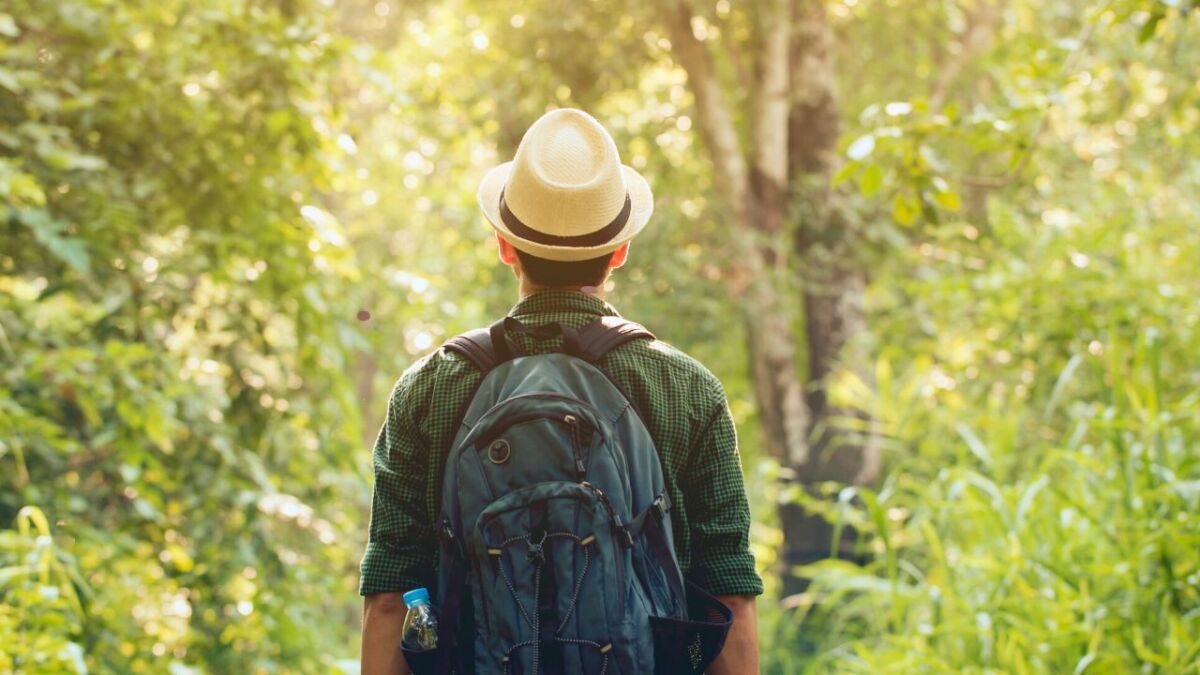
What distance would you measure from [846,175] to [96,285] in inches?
109

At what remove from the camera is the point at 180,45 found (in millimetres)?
4922

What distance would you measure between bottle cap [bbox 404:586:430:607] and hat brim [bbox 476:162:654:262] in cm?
60

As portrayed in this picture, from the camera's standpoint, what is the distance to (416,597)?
2092 millimetres

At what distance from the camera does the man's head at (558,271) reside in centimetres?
223

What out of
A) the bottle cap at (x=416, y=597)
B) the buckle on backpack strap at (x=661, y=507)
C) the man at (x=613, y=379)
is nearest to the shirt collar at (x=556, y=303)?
the man at (x=613, y=379)

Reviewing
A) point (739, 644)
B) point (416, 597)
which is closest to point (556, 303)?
point (416, 597)

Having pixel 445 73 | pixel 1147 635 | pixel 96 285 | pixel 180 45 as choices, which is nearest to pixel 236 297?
pixel 96 285

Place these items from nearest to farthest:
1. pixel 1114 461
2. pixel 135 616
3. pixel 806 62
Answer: pixel 1114 461 → pixel 135 616 → pixel 806 62

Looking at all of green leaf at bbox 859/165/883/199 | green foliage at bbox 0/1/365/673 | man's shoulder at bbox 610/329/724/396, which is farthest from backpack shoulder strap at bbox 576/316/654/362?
green foliage at bbox 0/1/365/673

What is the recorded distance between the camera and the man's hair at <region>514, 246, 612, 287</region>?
2.23 meters

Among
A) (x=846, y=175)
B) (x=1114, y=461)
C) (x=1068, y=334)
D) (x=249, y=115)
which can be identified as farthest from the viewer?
(x=1068, y=334)

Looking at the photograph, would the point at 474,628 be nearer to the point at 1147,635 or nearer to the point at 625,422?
the point at 625,422

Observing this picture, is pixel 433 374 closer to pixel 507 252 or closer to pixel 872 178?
pixel 507 252

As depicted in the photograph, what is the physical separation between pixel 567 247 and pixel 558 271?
0.06 meters
